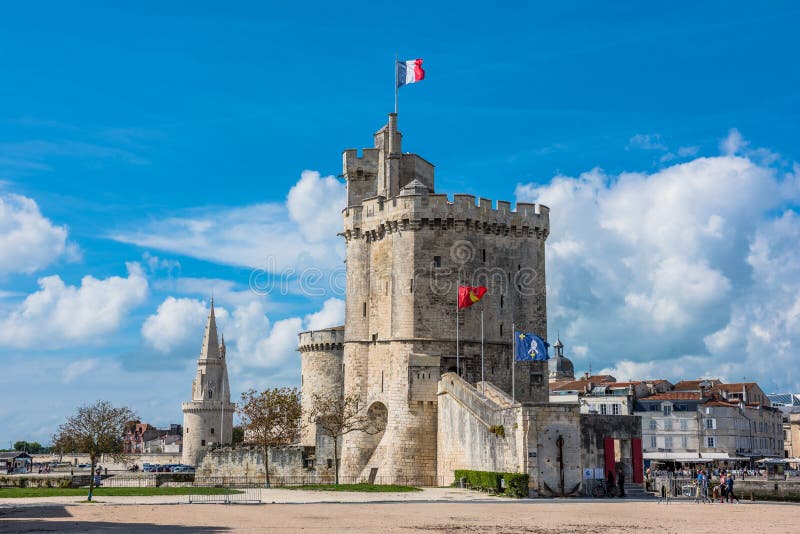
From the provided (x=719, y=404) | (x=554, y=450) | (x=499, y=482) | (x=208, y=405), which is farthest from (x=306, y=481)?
(x=208, y=405)

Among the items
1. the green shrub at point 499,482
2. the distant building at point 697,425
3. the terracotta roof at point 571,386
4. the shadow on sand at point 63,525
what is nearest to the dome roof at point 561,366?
the terracotta roof at point 571,386

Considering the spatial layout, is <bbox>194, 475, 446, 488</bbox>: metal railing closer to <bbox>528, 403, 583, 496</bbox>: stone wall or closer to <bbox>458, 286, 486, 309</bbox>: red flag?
<bbox>528, 403, 583, 496</bbox>: stone wall

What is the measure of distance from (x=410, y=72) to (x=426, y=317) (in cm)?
1525

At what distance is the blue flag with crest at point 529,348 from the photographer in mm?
50812

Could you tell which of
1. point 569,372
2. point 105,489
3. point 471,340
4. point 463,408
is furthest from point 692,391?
point 105,489

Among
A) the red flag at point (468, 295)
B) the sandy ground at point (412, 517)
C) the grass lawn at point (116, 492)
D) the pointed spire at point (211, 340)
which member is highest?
the pointed spire at point (211, 340)

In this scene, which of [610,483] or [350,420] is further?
[350,420]

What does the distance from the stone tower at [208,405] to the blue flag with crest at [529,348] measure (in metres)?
70.1

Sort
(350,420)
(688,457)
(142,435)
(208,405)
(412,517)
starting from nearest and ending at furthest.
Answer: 1. (412,517)
2. (350,420)
3. (688,457)
4. (208,405)
5. (142,435)

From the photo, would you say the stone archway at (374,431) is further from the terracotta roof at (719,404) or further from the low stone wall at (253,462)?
the terracotta roof at (719,404)

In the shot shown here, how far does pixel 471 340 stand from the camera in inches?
2149

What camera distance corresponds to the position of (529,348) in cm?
5100

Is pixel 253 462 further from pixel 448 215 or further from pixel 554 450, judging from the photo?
pixel 554 450

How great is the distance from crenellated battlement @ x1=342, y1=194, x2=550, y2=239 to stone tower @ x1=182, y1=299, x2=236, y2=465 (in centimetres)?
6293
